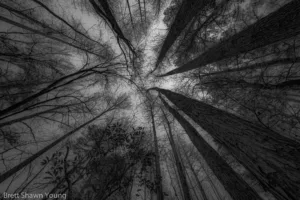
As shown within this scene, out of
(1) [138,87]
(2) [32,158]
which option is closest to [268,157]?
(1) [138,87]

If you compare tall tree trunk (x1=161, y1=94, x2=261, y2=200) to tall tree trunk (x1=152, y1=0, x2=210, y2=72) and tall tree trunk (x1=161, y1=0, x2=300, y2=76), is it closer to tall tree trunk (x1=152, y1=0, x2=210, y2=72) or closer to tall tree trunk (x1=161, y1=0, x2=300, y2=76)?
tall tree trunk (x1=161, y1=0, x2=300, y2=76)

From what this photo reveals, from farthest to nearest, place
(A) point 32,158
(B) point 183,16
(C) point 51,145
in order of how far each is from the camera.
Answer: (C) point 51,145 → (B) point 183,16 → (A) point 32,158

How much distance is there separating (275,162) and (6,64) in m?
8.29

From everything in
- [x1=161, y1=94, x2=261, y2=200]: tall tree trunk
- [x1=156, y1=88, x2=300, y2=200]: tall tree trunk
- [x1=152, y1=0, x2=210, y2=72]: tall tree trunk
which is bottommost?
[x1=161, y1=94, x2=261, y2=200]: tall tree trunk

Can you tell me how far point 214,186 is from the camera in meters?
8.36

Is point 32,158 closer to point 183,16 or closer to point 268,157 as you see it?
point 268,157

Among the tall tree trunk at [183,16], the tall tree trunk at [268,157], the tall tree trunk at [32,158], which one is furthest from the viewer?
the tall tree trunk at [183,16]

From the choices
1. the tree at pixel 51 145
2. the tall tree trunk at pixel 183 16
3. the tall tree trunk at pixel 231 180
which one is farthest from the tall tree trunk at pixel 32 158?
the tall tree trunk at pixel 183 16

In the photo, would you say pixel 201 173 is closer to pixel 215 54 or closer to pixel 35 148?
pixel 215 54

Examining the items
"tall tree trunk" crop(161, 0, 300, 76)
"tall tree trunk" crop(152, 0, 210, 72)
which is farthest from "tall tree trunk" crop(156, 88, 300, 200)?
"tall tree trunk" crop(152, 0, 210, 72)

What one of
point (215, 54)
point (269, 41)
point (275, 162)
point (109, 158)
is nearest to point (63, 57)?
point (109, 158)

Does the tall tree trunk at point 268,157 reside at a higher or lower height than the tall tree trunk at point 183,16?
lower

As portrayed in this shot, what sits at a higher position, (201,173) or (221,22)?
(221,22)

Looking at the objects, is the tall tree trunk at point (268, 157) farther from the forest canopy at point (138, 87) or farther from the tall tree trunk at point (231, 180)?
the tall tree trunk at point (231, 180)
